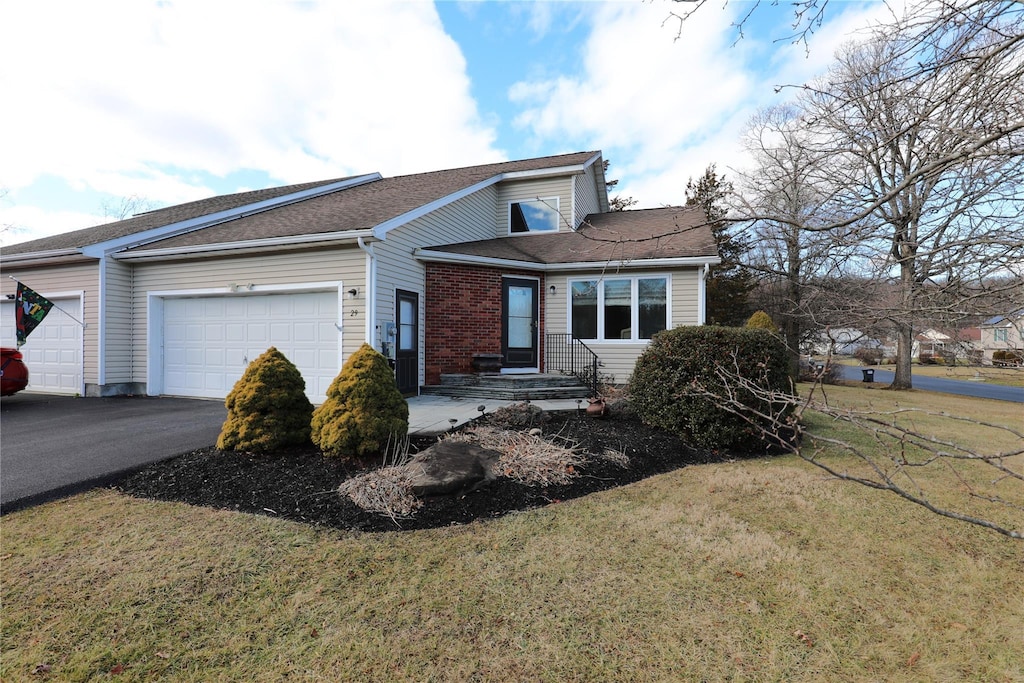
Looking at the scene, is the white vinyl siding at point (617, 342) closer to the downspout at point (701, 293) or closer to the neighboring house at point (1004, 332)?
the downspout at point (701, 293)

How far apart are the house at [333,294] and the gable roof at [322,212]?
0.07 metres

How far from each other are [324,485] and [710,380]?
4673mm

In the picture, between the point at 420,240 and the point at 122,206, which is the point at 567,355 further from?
the point at 122,206

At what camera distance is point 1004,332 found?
4.20 meters

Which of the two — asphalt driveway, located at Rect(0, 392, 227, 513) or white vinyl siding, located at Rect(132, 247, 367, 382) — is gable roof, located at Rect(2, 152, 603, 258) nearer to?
white vinyl siding, located at Rect(132, 247, 367, 382)

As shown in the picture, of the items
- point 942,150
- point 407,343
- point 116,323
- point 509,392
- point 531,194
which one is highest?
point 531,194

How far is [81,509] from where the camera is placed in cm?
378

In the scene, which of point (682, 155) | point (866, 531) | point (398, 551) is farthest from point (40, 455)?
point (682, 155)

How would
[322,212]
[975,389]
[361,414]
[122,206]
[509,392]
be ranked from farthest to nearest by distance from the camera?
[122,206], [975,389], [322,212], [509,392], [361,414]

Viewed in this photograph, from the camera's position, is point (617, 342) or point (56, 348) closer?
point (56, 348)

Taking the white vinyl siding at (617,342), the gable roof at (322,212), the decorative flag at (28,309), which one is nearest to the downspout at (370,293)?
the gable roof at (322,212)

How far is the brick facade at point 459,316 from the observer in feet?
32.7

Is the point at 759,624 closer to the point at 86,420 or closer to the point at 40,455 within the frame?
the point at 40,455

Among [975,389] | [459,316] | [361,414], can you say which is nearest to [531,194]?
[459,316]
